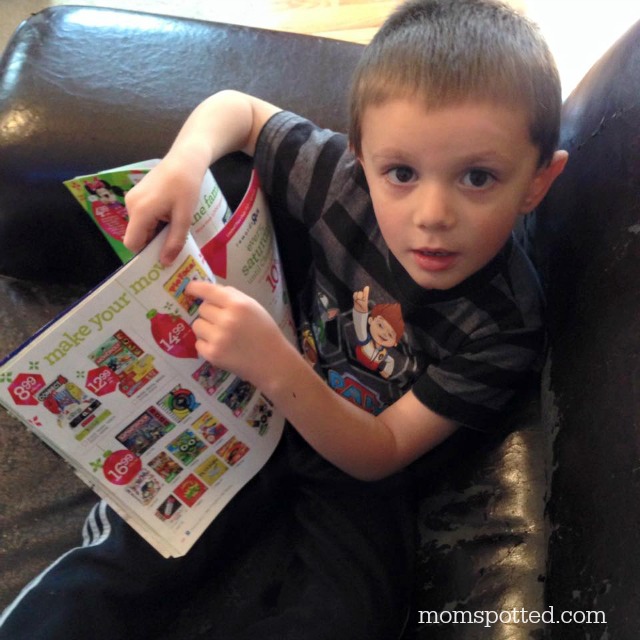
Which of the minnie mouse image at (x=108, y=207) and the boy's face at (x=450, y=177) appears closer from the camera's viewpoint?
the boy's face at (x=450, y=177)

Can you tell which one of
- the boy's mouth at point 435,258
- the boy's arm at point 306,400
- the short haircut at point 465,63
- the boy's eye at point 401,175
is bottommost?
the boy's arm at point 306,400

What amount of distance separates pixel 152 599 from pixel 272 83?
632 millimetres

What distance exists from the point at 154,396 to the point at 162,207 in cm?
18

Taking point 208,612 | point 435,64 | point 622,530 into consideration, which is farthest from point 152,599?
point 435,64

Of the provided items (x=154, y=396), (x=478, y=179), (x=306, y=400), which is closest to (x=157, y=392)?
(x=154, y=396)

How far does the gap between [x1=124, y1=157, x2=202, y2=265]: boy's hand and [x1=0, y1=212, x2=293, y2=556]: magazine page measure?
0.07 feet

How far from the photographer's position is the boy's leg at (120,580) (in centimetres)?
69

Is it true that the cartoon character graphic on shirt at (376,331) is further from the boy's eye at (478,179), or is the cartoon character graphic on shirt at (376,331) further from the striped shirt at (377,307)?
the boy's eye at (478,179)

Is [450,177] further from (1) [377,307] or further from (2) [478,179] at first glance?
→ (1) [377,307]

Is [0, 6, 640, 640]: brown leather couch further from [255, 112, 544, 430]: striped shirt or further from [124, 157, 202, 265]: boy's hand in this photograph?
[124, 157, 202, 265]: boy's hand

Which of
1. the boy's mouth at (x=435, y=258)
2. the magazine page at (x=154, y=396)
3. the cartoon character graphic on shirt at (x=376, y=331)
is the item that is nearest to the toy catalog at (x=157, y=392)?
the magazine page at (x=154, y=396)

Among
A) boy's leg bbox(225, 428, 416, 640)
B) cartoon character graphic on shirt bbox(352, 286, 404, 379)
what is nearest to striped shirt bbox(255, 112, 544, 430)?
cartoon character graphic on shirt bbox(352, 286, 404, 379)

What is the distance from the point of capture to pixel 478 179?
0.60 meters

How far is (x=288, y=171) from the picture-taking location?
791mm
